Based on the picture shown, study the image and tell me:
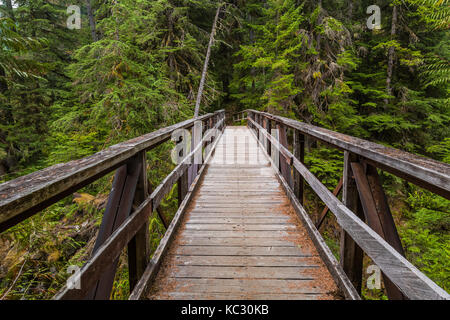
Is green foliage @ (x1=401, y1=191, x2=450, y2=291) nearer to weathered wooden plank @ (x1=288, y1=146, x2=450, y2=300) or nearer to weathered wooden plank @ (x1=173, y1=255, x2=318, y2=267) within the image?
weathered wooden plank @ (x1=173, y1=255, x2=318, y2=267)

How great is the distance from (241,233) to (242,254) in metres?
Answer: 0.47

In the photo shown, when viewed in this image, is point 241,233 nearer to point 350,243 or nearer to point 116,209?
point 350,243

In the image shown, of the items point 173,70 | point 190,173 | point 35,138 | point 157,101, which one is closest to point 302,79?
point 173,70

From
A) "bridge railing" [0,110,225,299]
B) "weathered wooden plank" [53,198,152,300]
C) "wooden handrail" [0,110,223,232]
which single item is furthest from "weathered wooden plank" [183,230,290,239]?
"wooden handrail" [0,110,223,232]

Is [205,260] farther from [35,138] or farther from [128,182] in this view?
[35,138]

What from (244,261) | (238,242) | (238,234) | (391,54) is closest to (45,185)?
(244,261)

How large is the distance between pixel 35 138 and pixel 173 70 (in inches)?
319

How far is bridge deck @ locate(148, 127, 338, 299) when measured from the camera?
215 cm

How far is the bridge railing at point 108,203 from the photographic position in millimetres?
1026

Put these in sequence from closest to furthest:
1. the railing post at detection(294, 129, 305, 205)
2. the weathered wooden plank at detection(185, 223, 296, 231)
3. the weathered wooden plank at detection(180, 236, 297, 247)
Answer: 1. the weathered wooden plank at detection(180, 236, 297, 247)
2. the weathered wooden plank at detection(185, 223, 296, 231)
3. the railing post at detection(294, 129, 305, 205)

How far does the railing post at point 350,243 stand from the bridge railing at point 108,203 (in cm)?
166

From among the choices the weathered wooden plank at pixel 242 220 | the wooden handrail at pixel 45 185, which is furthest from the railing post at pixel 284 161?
the wooden handrail at pixel 45 185

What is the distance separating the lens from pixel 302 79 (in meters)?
13.0

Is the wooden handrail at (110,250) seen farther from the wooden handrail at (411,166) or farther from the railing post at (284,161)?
the railing post at (284,161)
